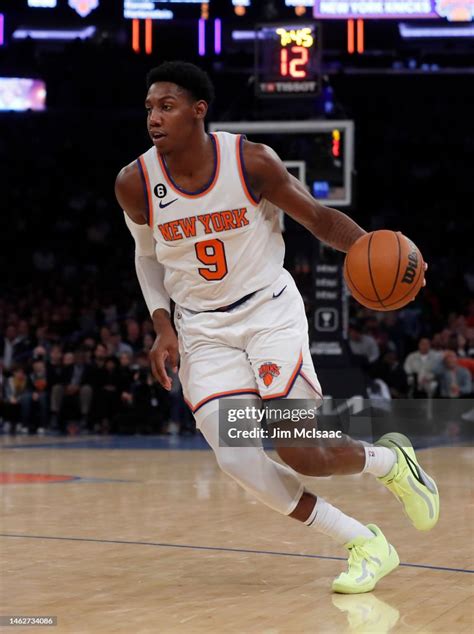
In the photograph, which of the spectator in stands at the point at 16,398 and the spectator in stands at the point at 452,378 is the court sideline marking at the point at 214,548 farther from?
the spectator in stands at the point at 16,398

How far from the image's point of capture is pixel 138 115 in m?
21.1

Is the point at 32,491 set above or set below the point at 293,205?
below

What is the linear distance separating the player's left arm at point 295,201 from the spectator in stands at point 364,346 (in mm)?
9383

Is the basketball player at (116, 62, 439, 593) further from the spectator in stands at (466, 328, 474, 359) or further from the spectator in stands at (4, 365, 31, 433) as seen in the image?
the spectator in stands at (4, 365, 31, 433)

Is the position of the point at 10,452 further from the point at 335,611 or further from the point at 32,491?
the point at 335,611

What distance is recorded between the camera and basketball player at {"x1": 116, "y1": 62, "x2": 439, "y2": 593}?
416 centimetres

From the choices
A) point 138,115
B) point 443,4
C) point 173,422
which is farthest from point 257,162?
point 138,115

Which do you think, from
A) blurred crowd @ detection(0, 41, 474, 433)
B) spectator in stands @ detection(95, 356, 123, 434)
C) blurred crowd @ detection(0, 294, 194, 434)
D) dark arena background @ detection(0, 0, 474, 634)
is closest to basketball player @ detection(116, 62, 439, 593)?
dark arena background @ detection(0, 0, 474, 634)

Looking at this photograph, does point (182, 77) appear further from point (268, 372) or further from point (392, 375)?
point (392, 375)

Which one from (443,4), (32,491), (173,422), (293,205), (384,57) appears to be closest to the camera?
(293,205)

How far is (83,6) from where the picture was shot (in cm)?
1531

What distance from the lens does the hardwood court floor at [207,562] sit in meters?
3.56

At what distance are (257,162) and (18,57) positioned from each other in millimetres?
14947

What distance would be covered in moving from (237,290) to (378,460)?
0.88 metres
